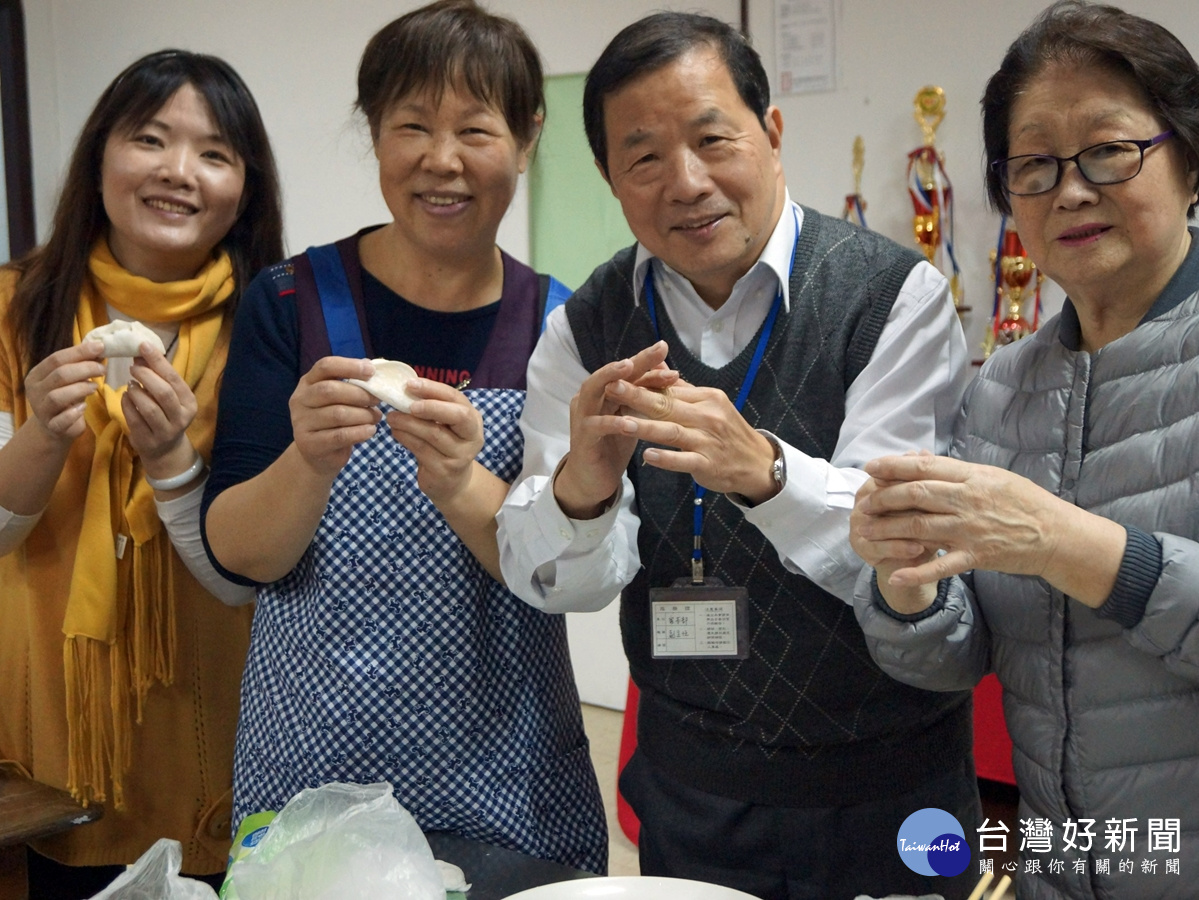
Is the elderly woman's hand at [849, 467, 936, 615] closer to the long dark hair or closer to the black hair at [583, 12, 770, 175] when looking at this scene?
the black hair at [583, 12, 770, 175]

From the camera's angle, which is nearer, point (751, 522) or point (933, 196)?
point (751, 522)

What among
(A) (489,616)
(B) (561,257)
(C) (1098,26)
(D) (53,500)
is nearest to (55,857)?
(D) (53,500)

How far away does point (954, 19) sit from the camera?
3484 millimetres

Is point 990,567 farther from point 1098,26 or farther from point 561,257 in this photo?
point 561,257

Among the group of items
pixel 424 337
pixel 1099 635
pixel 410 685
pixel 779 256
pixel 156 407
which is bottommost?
pixel 410 685

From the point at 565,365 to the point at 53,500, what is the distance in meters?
0.99

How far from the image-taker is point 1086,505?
1203 mm

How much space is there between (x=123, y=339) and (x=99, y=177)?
1.35ft

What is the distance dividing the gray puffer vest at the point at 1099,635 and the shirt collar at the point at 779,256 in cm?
33

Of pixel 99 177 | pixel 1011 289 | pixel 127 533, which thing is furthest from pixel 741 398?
pixel 1011 289

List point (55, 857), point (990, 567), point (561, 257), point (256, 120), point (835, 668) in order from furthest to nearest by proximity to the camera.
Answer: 1. point (561, 257)
2. point (256, 120)
3. point (55, 857)
4. point (835, 668)
5. point (990, 567)

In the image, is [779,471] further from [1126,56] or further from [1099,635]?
[1126,56]

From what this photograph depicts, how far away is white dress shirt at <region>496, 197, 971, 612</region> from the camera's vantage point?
4.35 feet

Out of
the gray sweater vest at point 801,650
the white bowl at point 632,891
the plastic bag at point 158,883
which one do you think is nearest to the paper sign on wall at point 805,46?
the gray sweater vest at point 801,650
